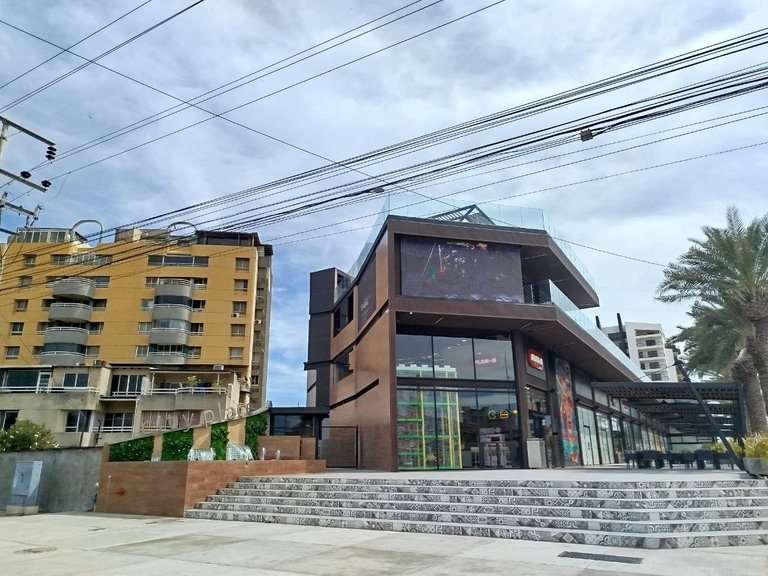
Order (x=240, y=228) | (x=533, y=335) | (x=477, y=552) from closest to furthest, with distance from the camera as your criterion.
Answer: (x=477, y=552) → (x=240, y=228) → (x=533, y=335)

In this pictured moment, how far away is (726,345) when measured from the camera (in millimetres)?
24344

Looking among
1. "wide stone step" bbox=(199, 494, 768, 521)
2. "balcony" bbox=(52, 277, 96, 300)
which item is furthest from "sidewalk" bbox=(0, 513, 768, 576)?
"balcony" bbox=(52, 277, 96, 300)

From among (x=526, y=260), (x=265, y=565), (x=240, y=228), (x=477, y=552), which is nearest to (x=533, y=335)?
(x=526, y=260)

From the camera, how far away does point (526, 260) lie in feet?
89.0

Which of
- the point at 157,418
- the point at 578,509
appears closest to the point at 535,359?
the point at 578,509

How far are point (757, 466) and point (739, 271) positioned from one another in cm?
1156

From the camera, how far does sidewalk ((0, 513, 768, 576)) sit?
22.9 ft

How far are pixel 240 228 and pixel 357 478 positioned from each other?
8224 millimetres

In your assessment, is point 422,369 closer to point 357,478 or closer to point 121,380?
point 357,478

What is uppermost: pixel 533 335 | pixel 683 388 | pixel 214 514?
pixel 533 335

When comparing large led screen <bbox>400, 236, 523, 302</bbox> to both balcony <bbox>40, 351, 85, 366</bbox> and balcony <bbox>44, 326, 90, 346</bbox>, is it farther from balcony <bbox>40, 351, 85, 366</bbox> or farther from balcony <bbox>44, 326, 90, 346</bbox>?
balcony <bbox>44, 326, 90, 346</bbox>

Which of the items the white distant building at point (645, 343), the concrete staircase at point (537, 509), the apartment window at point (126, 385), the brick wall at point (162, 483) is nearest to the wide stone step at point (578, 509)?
the concrete staircase at point (537, 509)

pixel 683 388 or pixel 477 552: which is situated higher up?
pixel 683 388

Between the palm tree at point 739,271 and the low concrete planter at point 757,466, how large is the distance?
36.0 ft
